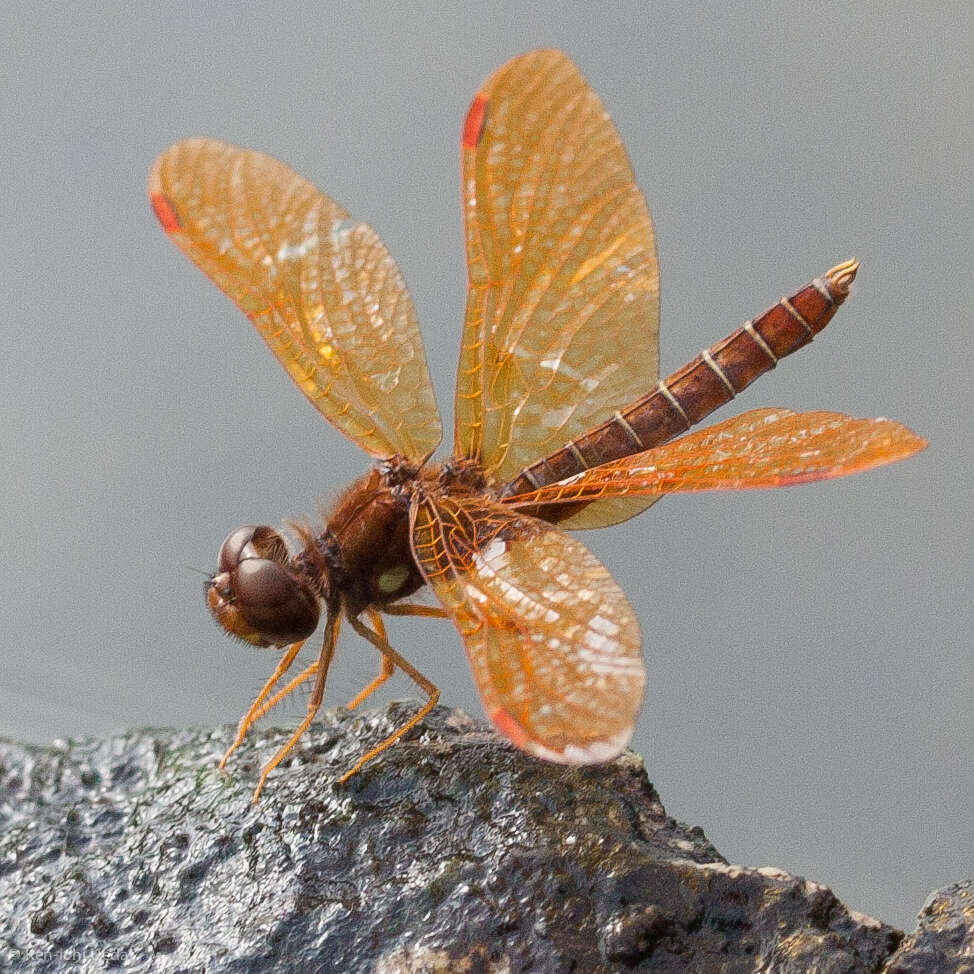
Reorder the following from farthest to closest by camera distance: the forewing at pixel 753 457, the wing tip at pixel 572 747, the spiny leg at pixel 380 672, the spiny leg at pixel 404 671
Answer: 1. the spiny leg at pixel 380 672
2. the spiny leg at pixel 404 671
3. the forewing at pixel 753 457
4. the wing tip at pixel 572 747

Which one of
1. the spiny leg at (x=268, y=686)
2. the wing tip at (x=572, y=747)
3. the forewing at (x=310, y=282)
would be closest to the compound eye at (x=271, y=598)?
the spiny leg at (x=268, y=686)

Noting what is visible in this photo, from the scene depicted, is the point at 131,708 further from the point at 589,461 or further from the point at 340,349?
the point at 589,461

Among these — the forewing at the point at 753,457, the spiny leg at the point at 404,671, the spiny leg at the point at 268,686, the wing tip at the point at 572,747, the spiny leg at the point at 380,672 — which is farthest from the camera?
the spiny leg at the point at 380,672

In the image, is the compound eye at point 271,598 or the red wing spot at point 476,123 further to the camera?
the red wing spot at point 476,123

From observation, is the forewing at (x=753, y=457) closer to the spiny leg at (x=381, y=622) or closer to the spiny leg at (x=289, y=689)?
the spiny leg at (x=381, y=622)

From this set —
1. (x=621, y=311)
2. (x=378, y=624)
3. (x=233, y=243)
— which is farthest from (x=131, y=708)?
(x=621, y=311)

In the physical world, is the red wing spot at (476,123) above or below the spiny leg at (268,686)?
above

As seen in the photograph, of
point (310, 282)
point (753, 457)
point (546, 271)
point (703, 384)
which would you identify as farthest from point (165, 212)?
point (753, 457)
